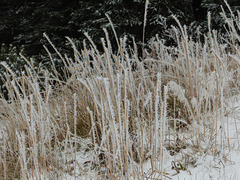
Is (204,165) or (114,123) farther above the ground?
(114,123)

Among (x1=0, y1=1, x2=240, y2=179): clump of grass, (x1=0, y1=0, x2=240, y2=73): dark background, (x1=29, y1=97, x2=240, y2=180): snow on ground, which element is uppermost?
(x1=0, y1=0, x2=240, y2=73): dark background

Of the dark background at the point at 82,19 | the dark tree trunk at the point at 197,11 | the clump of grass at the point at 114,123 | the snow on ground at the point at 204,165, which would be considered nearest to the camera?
the clump of grass at the point at 114,123

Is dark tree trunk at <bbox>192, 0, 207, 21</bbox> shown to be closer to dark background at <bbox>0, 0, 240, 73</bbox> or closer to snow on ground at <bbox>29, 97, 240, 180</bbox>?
dark background at <bbox>0, 0, 240, 73</bbox>

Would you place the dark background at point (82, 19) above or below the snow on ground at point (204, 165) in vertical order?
above

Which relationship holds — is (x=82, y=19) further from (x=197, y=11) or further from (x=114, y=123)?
(x=114, y=123)

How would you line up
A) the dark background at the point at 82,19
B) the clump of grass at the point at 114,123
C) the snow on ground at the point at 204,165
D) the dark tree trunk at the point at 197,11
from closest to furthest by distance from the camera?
the clump of grass at the point at 114,123, the snow on ground at the point at 204,165, the dark background at the point at 82,19, the dark tree trunk at the point at 197,11

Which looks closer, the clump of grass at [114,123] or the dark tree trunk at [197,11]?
the clump of grass at [114,123]

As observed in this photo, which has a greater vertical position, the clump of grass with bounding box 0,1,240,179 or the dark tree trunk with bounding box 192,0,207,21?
the dark tree trunk with bounding box 192,0,207,21

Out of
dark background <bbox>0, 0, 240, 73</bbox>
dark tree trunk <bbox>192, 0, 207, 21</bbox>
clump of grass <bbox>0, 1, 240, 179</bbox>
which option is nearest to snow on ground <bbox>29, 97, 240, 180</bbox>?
clump of grass <bbox>0, 1, 240, 179</bbox>

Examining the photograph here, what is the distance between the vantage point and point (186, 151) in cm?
130

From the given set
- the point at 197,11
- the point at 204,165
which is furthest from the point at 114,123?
the point at 197,11

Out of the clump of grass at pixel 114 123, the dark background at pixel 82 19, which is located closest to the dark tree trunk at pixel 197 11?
the dark background at pixel 82 19

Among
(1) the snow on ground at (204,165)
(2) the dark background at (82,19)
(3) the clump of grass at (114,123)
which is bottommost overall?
(1) the snow on ground at (204,165)

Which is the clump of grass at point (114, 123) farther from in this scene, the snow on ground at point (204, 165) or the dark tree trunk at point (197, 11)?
the dark tree trunk at point (197, 11)
